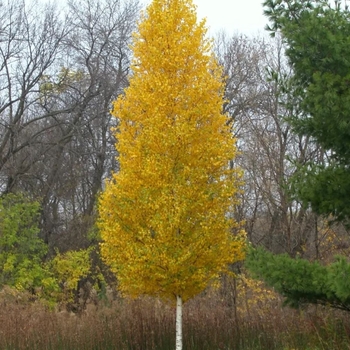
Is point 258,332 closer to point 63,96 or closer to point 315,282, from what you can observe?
point 315,282

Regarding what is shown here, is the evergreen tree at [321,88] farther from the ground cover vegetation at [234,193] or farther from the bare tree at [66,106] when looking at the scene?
the bare tree at [66,106]

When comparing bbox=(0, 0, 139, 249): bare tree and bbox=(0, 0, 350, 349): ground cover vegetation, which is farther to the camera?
bbox=(0, 0, 139, 249): bare tree

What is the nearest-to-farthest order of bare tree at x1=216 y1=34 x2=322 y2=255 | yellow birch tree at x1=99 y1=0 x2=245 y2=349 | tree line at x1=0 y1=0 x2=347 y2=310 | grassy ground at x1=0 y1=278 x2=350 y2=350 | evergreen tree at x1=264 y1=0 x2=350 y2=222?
evergreen tree at x1=264 y1=0 x2=350 y2=222, yellow birch tree at x1=99 y1=0 x2=245 y2=349, grassy ground at x1=0 y1=278 x2=350 y2=350, bare tree at x1=216 y1=34 x2=322 y2=255, tree line at x1=0 y1=0 x2=347 y2=310

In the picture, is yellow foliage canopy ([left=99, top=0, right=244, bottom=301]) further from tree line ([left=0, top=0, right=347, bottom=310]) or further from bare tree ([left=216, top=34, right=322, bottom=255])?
tree line ([left=0, top=0, right=347, bottom=310])

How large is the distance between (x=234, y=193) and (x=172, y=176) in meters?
1.34

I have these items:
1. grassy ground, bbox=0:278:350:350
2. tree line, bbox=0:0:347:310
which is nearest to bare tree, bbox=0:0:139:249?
tree line, bbox=0:0:347:310

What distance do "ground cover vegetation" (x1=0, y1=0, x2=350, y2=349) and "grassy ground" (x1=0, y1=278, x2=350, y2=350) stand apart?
29mm

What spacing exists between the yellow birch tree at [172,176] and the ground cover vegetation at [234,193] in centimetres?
17

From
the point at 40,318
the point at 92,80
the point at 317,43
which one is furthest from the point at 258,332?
the point at 92,80

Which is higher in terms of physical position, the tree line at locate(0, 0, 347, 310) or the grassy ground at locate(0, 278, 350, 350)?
the tree line at locate(0, 0, 347, 310)

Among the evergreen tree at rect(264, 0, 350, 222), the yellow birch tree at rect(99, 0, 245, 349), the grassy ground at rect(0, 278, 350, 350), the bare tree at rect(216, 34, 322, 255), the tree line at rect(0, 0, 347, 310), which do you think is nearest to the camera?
the evergreen tree at rect(264, 0, 350, 222)

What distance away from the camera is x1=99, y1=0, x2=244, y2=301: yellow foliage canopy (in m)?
9.88

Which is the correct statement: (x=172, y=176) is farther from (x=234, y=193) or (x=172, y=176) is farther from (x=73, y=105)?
(x=73, y=105)

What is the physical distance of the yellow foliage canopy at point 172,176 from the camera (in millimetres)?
9875
